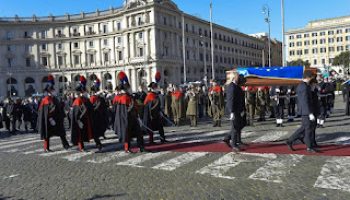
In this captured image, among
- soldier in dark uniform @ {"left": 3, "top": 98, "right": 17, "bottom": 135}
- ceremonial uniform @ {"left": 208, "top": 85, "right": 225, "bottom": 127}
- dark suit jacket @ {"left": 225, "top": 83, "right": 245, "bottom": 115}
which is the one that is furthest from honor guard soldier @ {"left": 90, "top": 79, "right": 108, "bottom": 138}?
soldier in dark uniform @ {"left": 3, "top": 98, "right": 17, "bottom": 135}

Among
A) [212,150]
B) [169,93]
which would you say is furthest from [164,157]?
[169,93]

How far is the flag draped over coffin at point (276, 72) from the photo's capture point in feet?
47.2

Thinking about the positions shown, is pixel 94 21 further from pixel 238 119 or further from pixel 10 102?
pixel 238 119

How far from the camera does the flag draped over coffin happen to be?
14.4 metres

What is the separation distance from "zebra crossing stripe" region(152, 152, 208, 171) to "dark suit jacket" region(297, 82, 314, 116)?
2595mm

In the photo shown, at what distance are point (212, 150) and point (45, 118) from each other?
531 centimetres

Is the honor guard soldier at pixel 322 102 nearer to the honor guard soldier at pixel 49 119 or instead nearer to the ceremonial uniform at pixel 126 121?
the ceremonial uniform at pixel 126 121

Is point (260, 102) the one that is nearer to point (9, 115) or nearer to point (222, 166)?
point (222, 166)

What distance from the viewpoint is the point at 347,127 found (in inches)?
518

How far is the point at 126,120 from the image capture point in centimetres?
1052

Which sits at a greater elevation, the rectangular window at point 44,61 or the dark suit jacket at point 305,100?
the rectangular window at point 44,61

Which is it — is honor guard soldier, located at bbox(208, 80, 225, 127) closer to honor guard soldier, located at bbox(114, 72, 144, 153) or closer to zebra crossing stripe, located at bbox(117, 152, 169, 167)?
honor guard soldier, located at bbox(114, 72, 144, 153)

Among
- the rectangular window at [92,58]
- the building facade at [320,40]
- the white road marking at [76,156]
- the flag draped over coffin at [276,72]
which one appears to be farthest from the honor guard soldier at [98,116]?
the building facade at [320,40]

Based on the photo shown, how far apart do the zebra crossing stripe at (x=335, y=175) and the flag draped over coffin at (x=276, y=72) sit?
21.9 ft
